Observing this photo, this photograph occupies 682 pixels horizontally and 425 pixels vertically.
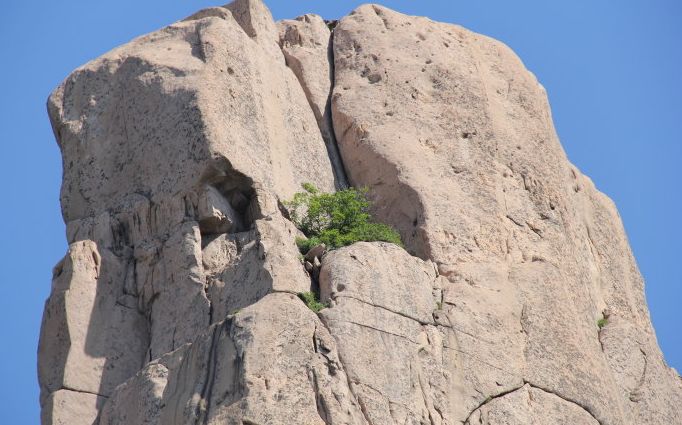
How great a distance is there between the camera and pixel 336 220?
40.4m

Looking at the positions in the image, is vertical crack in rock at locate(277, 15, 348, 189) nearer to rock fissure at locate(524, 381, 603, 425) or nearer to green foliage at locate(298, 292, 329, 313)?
green foliage at locate(298, 292, 329, 313)

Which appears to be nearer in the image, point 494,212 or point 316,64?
point 494,212

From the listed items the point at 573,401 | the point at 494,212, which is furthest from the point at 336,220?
the point at 573,401

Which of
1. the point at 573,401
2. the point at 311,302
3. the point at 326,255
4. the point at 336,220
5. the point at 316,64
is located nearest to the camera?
the point at 311,302

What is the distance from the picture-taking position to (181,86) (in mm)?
40500

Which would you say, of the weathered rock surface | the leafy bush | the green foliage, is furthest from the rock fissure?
the green foliage

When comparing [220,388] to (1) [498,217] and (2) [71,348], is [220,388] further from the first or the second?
(1) [498,217]

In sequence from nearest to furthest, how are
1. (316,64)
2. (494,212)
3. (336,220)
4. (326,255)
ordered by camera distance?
(326,255), (336,220), (494,212), (316,64)

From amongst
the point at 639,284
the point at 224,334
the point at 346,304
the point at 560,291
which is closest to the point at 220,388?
the point at 224,334

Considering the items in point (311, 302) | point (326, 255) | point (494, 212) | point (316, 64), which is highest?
point (316, 64)

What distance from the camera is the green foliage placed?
36406 mm

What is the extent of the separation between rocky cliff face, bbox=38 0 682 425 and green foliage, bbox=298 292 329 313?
248 mm

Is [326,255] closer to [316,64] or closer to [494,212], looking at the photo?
[494,212]

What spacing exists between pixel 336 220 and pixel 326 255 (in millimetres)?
2220
